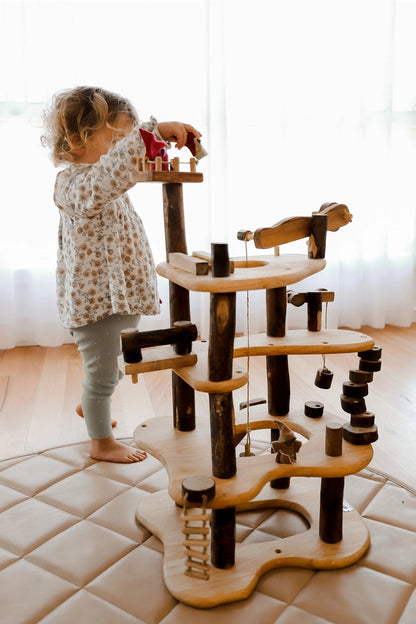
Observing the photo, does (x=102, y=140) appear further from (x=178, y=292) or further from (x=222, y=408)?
(x=222, y=408)

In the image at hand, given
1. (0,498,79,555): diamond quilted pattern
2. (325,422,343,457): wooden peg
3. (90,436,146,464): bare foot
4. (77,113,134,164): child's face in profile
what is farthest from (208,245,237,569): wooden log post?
(77,113,134,164): child's face in profile

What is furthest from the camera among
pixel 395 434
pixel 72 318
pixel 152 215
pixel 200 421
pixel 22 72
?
pixel 152 215

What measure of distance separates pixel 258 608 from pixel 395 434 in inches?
26.0

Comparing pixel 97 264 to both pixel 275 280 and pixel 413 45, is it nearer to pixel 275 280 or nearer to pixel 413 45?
pixel 275 280

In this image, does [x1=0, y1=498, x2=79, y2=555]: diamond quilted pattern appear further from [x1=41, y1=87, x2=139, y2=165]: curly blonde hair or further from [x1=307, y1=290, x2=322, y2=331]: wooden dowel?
[x1=41, y1=87, x2=139, y2=165]: curly blonde hair

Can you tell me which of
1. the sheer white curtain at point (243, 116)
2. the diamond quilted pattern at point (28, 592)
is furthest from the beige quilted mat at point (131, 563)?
the sheer white curtain at point (243, 116)

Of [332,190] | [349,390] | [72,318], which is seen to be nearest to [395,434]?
[349,390]

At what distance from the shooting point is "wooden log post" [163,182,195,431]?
944mm

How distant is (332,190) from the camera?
2.12 m

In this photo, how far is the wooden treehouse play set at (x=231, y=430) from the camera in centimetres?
82

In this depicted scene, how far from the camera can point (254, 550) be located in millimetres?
928

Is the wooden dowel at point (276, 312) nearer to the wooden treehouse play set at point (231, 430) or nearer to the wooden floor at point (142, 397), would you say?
the wooden treehouse play set at point (231, 430)

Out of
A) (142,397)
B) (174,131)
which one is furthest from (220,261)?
(142,397)

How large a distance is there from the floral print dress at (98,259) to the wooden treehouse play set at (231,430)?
24cm
